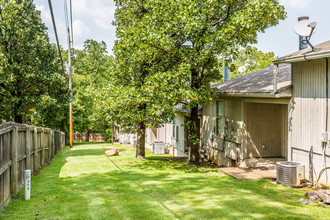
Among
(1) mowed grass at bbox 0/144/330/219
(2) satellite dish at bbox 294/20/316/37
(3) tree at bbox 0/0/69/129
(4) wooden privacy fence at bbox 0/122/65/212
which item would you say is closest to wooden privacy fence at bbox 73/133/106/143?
(3) tree at bbox 0/0/69/129

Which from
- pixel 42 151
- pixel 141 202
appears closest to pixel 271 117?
pixel 141 202

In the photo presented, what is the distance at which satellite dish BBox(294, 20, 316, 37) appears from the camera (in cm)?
816

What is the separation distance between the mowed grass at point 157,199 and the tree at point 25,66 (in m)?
8.40

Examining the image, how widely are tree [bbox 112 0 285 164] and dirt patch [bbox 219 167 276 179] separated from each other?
2.06 metres

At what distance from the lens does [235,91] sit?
11.2 metres

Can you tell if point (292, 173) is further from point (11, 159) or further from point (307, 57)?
point (11, 159)

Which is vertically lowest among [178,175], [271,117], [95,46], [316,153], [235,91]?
[178,175]

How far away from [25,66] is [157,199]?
12.9 meters

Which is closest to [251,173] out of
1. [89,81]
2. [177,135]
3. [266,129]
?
[266,129]

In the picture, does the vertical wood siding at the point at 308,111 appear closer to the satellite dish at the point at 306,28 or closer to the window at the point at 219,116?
the satellite dish at the point at 306,28

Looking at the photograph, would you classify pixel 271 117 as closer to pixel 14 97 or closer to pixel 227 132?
pixel 227 132

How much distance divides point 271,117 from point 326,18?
1228 cm

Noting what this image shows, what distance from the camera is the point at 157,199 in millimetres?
6957

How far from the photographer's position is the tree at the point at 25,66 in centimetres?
1625
